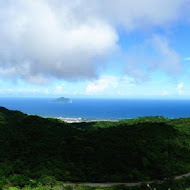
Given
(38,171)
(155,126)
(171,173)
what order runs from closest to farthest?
(38,171), (171,173), (155,126)

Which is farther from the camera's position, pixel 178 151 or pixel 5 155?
pixel 178 151

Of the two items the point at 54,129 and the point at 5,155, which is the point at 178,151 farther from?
the point at 5,155

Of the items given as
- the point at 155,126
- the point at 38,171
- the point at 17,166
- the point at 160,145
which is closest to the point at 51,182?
the point at 38,171

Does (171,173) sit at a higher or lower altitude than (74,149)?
lower

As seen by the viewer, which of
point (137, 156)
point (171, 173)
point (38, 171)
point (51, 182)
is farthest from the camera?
point (137, 156)

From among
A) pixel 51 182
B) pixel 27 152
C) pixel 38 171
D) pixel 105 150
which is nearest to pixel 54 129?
pixel 27 152

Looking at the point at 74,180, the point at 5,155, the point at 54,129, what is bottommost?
the point at 74,180
